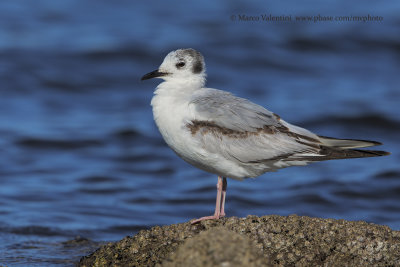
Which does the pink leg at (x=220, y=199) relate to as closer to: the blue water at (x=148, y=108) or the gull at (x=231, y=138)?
the gull at (x=231, y=138)

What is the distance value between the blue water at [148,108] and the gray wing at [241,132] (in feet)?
7.00

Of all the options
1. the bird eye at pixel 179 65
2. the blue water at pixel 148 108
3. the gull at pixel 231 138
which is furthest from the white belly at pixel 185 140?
the blue water at pixel 148 108

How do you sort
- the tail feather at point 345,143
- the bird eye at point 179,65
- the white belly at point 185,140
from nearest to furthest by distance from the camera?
the white belly at point 185,140 < the tail feather at point 345,143 < the bird eye at point 179,65

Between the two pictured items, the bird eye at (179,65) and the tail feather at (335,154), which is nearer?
the tail feather at (335,154)

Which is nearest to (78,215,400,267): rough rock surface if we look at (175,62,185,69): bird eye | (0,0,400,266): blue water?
(0,0,400,266): blue water

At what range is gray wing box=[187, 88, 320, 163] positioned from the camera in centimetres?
623

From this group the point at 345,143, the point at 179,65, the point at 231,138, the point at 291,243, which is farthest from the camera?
the point at 179,65

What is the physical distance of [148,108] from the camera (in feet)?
47.6

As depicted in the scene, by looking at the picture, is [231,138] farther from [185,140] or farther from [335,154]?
[335,154]

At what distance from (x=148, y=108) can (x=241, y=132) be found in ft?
27.3

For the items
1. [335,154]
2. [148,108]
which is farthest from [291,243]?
[148,108]

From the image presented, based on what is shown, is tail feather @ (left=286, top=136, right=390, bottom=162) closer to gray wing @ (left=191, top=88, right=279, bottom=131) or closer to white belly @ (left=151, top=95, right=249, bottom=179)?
gray wing @ (left=191, top=88, right=279, bottom=131)

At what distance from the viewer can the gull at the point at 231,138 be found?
6195 mm

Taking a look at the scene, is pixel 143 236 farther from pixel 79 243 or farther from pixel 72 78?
pixel 72 78
